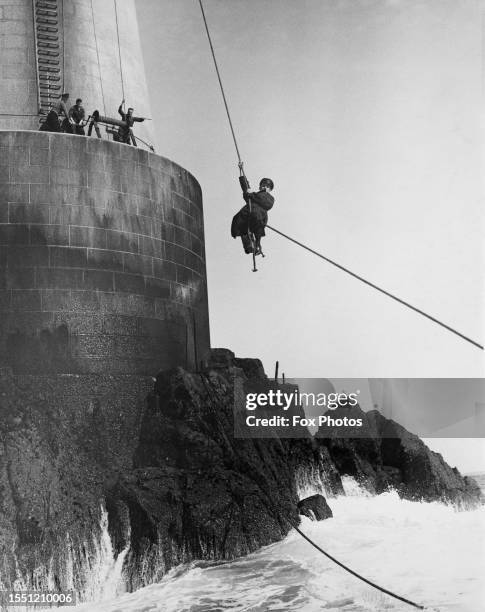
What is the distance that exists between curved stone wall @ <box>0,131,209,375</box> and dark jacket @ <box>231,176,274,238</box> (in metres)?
3.02

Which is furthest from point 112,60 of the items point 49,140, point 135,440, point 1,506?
point 1,506

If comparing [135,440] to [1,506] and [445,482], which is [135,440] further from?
[445,482]

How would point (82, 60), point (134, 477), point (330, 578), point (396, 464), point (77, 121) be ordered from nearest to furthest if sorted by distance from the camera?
1. point (330, 578)
2. point (134, 477)
3. point (77, 121)
4. point (82, 60)
5. point (396, 464)

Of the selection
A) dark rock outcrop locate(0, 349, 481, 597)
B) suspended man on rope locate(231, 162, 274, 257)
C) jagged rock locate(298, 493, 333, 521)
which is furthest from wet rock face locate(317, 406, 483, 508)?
suspended man on rope locate(231, 162, 274, 257)

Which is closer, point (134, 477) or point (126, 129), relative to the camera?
point (134, 477)

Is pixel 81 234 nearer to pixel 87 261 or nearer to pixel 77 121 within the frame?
pixel 87 261

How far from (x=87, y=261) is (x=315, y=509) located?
7114 millimetres

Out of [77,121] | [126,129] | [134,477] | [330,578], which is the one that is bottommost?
[330,578]

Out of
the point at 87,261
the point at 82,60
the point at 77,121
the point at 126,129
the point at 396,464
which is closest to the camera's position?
the point at 87,261

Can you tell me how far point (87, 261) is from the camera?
17.7m

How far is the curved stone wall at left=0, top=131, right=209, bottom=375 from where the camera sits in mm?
17031

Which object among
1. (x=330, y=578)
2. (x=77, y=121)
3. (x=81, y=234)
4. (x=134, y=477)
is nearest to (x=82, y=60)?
(x=77, y=121)

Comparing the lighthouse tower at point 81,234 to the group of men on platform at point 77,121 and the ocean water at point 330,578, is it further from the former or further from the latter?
the ocean water at point 330,578

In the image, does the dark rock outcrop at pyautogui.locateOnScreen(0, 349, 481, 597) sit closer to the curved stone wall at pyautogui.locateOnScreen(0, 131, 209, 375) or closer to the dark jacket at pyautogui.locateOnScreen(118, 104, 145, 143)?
the curved stone wall at pyautogui.locateOnScreen(0, 131, 209, 375)
